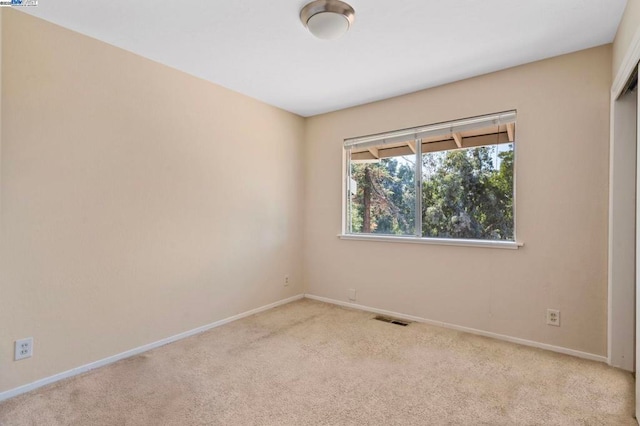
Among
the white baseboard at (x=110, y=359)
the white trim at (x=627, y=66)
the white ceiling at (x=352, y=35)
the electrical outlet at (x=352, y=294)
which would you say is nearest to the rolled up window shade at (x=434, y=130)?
the white ceiling at (x=352, y=35)

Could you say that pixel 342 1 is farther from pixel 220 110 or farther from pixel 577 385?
pixel 577 385

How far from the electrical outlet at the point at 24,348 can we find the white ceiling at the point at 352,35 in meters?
2.12

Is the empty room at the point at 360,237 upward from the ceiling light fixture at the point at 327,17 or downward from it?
downward

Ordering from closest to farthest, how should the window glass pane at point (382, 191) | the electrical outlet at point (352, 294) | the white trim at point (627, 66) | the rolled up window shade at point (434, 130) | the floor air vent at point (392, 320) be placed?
the white trim at point (627, 66) < the rolled up window shade at point (434, 130) < the floor air vent at point (392, 320) < the window glass pane at point (382, 191) < the electrical outlet at point (352, 294)

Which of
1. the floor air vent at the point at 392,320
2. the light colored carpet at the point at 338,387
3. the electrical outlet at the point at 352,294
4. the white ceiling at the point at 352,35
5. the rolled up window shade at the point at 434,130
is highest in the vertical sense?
the white ceiling at the point at 352,35

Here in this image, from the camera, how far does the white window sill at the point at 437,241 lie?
9.41 ft

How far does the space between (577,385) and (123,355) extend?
10.8 feet

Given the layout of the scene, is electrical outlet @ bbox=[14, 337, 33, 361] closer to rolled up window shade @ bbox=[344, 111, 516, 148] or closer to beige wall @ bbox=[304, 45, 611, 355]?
beige wall @ bbox=[304, 45, 611, 355]

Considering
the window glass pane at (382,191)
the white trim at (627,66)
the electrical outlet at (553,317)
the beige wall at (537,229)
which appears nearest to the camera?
the white trim at (627,66)

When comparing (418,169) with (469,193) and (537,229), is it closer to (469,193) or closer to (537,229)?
(469,193)

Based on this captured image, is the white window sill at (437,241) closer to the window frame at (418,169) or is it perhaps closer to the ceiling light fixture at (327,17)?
the window frame at (418,169)

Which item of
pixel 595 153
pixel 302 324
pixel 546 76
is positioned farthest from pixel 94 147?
pixel 595 153

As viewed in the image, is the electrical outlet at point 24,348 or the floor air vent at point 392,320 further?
the floor air vent at point 392,320

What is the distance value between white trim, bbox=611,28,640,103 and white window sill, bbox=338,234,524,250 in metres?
1.30
